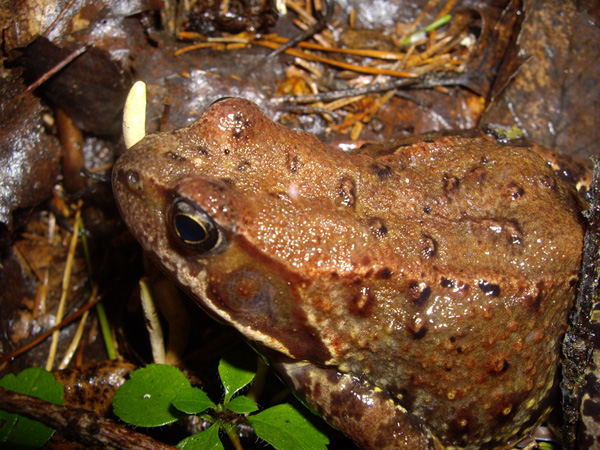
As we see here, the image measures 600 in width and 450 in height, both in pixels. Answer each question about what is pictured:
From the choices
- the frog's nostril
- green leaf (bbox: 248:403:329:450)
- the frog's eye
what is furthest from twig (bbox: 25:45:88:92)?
green leaf (bbox: 248:403:329:450)

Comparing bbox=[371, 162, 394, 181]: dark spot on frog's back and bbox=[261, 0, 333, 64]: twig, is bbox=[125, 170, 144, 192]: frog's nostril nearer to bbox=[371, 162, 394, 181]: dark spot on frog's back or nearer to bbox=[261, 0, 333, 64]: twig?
bbox=[371, 162, 394, 181]: dark spot on frog's back

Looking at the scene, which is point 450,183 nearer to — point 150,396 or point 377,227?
point 377,227

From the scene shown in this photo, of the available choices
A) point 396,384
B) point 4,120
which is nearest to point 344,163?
point 396,384

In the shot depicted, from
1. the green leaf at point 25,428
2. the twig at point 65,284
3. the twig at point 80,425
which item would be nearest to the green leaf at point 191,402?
the twig at point 80,425

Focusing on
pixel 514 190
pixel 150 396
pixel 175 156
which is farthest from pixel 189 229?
pixel 514 190

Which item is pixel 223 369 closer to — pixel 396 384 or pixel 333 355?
pixel 333 355

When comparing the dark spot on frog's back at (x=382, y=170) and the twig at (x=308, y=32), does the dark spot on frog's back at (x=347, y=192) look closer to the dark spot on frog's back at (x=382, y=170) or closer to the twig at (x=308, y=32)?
the dark spot on frog's back at (x=382, y=170)
